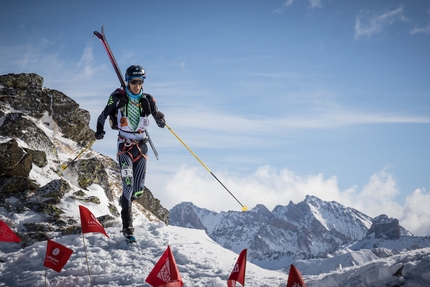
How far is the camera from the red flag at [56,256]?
7391 millimetres

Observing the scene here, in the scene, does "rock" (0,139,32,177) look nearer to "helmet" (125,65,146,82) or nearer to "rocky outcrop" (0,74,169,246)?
"rocky outcrop" (0,74,169,246)

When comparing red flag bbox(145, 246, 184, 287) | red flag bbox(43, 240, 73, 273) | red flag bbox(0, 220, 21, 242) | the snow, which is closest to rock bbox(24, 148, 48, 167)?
the snow

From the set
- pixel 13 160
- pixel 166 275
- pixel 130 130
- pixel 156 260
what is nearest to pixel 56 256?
pixel 156 260

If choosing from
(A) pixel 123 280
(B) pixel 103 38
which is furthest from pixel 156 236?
(B) pixel 103 38

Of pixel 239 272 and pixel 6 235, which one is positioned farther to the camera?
pixel 6 235

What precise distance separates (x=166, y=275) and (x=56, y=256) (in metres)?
3.06

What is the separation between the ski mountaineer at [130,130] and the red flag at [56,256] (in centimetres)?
213

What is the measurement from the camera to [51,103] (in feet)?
76.7

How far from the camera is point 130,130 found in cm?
948

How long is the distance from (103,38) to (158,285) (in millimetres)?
8180

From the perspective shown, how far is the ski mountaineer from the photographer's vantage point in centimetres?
930

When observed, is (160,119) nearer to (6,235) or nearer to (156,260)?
(156,260)

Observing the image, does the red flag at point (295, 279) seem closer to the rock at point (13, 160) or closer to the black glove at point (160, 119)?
the black glove at point (160, 119)

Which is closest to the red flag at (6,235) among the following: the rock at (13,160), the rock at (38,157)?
the rock at (13,160)
